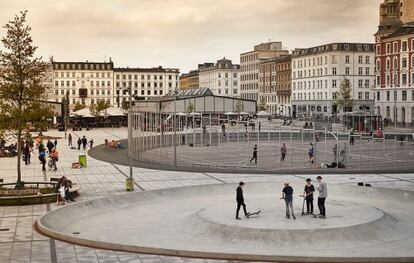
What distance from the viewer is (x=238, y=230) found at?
2075 centimetres

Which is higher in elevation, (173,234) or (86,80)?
(86,80)

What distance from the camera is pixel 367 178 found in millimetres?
38125

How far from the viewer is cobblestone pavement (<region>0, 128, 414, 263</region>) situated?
61.2ft

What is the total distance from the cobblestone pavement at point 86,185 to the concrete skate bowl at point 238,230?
699 millimetres

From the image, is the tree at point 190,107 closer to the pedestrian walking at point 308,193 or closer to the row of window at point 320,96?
the row of window at point 320,96

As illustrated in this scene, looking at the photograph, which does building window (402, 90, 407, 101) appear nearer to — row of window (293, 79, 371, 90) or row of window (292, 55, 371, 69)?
row of window (293, 79, 371, 90)

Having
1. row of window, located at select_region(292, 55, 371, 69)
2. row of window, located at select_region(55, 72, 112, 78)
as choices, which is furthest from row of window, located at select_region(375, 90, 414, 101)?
row of window, located at select_region(55, 72, 112, 78)

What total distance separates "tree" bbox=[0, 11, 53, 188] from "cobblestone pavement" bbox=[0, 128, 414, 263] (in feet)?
17.0

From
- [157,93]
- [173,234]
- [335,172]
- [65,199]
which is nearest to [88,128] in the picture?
[335,172]

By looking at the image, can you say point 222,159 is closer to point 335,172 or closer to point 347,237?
point 335,172

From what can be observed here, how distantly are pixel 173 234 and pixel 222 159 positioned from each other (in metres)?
30.5

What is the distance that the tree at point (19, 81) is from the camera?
3081 cm

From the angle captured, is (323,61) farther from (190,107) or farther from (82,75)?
(82,75)

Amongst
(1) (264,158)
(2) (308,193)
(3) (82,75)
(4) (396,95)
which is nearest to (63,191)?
(2) (308,193)
